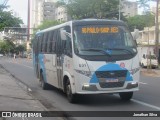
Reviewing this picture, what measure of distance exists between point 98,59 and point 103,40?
818 millimetres

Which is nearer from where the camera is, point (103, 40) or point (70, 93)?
point (103, 40)

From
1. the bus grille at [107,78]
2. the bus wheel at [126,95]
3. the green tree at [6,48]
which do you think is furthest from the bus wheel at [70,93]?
the green tree at [6,48]

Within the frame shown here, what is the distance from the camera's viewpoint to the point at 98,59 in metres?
12.5

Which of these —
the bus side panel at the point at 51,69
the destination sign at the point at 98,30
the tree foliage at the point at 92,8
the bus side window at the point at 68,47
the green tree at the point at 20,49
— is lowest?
the green tree at the point at 20,49

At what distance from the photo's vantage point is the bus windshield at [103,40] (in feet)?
41.7

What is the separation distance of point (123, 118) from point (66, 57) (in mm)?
3860

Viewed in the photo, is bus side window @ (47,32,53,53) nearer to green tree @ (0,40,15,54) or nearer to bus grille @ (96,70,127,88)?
bus grille @ (96,70,127,88)

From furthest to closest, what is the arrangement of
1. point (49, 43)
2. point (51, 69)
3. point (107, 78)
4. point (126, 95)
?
point (49, 43), point (51, 69), point (126, 95), point (107, 78)

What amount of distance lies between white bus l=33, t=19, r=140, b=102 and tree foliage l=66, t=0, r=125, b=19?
4032 cm

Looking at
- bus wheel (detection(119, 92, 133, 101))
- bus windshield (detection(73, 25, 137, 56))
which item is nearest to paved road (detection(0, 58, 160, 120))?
bus wheel (detection(119, 92, 133, 101))

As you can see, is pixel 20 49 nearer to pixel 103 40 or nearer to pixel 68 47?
pixel 68 47

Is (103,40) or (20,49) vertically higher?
(103,40)

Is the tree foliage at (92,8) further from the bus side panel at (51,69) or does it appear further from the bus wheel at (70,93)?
the bus wheel at (70,93)

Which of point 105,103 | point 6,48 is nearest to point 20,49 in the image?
point 6,48
